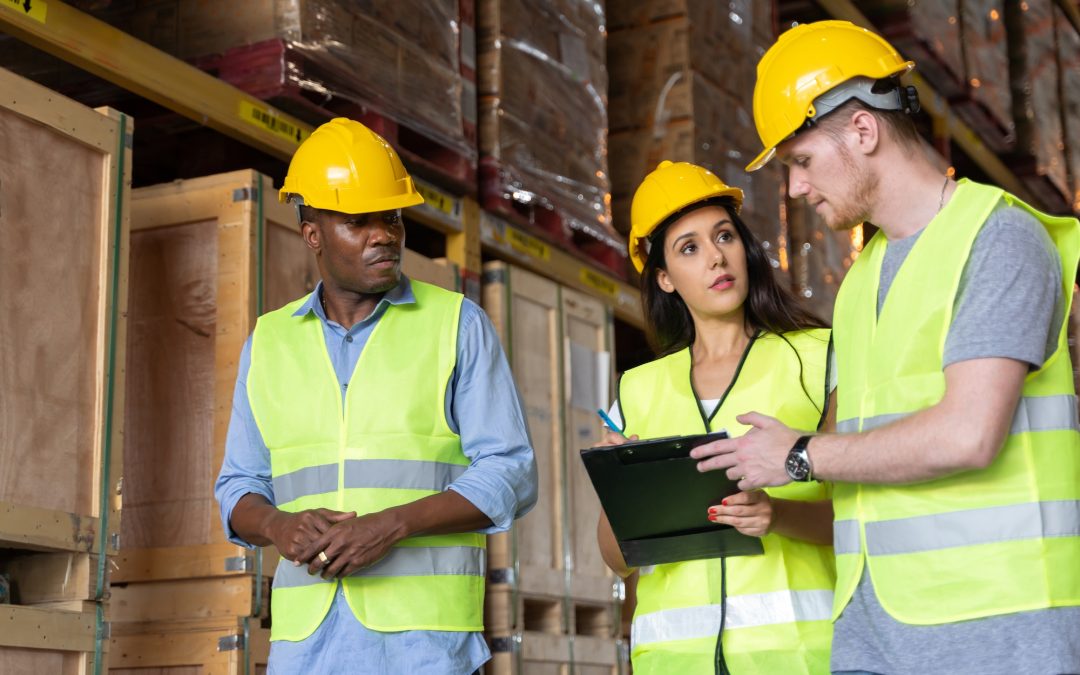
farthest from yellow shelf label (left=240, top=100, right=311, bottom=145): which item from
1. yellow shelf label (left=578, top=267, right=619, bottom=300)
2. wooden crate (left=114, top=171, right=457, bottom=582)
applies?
yellow shelf label (left=578, top=267, right=619, bottom=300)

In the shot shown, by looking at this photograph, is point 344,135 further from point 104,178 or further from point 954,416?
point 954,416

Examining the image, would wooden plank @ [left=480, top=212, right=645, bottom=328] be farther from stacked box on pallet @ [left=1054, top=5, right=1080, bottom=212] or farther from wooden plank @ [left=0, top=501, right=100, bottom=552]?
stacked box on pallet @ [left=1054, top=5, right=1080, bottom=212]

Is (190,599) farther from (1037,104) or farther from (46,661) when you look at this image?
(1037,104)

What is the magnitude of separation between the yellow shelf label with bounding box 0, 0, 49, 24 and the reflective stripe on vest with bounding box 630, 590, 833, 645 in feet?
8.56

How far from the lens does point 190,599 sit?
14.1ft

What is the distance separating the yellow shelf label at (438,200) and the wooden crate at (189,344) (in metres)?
1.02

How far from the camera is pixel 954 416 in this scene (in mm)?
1988

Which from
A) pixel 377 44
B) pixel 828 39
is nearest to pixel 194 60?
pixel 377 44

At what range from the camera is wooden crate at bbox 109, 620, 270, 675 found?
4.14 meters

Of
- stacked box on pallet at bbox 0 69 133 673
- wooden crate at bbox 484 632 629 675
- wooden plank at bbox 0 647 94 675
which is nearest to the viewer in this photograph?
wooden plank at bbox 0 647 94 675

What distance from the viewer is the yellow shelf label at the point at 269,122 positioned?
4727 millimetres

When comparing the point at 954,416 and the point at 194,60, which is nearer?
the point at 954,416

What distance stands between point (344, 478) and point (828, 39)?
4.25 ft

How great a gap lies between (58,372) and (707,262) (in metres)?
1.81
